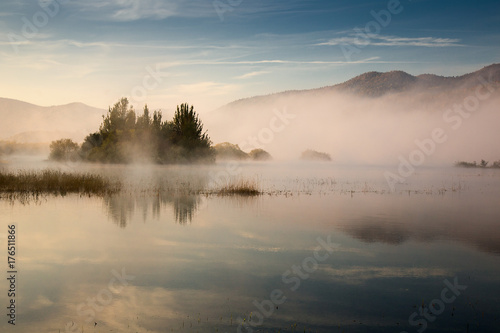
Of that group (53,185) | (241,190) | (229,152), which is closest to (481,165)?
(229,152)

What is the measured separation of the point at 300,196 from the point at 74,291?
2134 centimetres

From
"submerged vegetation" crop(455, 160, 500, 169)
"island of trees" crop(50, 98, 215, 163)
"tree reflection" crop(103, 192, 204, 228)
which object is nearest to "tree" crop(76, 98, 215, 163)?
"island of trees" crop(50, 98, 215, 163)

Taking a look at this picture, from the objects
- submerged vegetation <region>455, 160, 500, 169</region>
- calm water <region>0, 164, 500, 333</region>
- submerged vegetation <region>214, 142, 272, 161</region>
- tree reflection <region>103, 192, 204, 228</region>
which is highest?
submerged vegetation <region>214, 142, 272, 161</region>

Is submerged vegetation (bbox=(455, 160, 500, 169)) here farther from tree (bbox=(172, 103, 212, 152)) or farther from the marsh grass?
the marsh grass

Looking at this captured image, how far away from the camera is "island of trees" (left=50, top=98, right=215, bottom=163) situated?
217ft

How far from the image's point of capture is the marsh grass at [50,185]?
93.0 feet

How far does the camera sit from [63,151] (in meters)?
73.6

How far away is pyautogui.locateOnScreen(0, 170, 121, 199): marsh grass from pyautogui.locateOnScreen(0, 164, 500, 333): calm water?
562 cm

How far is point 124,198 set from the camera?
27.2 metres

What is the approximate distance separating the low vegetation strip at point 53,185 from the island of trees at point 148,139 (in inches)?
1364

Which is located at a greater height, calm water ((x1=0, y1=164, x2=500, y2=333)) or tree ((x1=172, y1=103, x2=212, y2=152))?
tree ((x1=172, y1=103, x2=212, y2=152))

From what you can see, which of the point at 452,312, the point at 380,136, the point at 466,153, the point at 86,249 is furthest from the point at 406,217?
the point at 380,136

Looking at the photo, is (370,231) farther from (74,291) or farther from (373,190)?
(373,190)

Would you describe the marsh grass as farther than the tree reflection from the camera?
Yes
